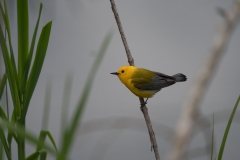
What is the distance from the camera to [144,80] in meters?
1.63

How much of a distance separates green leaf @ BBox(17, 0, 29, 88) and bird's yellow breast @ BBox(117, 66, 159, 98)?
723 millimetres

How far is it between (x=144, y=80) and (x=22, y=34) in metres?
0.82

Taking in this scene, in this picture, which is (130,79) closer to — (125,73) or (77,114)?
(125,73)

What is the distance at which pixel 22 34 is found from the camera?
0.90 meters

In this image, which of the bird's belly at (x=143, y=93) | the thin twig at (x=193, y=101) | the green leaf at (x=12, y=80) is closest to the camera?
the thin twig at (x=193, y=101)

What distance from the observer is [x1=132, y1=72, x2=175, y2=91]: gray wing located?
1612 mm

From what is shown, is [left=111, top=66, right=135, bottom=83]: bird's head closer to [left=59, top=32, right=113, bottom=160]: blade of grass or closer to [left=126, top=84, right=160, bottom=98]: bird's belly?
[left=126, top=84, right=160, bottom=98]: bird's belly

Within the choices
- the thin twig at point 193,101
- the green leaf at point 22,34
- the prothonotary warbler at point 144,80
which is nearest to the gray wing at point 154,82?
the prothonotary warbler at point 144,80

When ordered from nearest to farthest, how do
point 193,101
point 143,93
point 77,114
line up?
point 193,101 < point 77,114 < point 143,93

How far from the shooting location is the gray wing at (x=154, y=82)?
1.61 m

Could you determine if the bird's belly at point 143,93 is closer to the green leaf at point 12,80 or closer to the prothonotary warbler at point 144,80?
the prothonotary warbler at point 144,80

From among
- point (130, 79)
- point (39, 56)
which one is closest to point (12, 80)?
point (39, 56)

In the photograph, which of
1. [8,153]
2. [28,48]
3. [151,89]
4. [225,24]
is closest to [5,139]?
[8,153]

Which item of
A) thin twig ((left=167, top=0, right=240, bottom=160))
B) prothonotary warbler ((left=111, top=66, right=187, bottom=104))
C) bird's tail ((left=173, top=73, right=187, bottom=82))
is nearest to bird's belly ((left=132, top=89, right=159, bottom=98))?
prothonotary warbler ((left=111, top=66, right=187, bottom=104))
